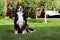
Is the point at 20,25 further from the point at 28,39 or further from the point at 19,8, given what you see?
the point at 28,39

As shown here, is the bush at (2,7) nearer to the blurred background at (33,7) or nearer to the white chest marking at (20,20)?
the blurred background at (33,7)

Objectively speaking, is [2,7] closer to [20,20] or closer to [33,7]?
[33,7]

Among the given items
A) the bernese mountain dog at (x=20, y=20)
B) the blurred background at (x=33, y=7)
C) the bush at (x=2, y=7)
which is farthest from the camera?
the bush at (x=2, y=7)

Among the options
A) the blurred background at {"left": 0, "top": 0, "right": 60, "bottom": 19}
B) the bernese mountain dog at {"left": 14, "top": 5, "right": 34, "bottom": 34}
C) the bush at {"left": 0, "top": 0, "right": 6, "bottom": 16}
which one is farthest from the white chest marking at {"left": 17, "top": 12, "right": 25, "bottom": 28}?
the bush at {"left": 0, "top": 0, "right": 6, "bottom": 16}

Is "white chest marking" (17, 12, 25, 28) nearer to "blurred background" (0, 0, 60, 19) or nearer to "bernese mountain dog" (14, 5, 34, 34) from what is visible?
"bernese mountain dog" (14, 5, 34, 34)

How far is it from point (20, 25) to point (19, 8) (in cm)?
80

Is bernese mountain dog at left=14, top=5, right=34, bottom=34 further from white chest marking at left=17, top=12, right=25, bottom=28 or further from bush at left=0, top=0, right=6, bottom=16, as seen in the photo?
bush at left=0, top=0, right=6, bottom=16

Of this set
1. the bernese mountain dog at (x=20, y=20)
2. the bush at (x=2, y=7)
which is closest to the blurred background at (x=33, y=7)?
the bush at (x=2, y=7)

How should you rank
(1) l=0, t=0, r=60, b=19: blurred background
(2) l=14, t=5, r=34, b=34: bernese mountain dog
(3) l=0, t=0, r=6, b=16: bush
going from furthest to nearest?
(3) l=0, t=0, r=6, b=16: bush, (1) l=0, t=0, r=60, b=19: blurred background, (2) l=14, t=5, r=34, b=34: bernese mountain dog

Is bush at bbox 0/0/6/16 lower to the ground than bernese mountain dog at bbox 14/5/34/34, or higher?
lower

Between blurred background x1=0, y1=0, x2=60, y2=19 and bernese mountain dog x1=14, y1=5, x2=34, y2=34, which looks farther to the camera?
blurred background x1=0, y1=0, x2=60, y2=19

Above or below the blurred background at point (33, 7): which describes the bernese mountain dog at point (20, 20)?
above

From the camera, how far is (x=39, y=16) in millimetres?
34156

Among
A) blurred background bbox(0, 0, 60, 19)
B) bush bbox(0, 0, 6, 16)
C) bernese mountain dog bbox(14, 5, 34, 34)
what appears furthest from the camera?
bush bbox(0, 0, 6, 16)
